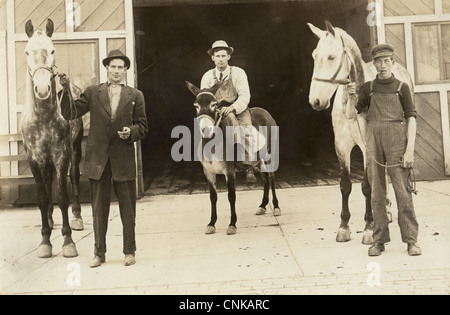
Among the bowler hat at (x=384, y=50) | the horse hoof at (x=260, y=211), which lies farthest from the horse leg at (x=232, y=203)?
the bowler hat at (x=384, y=50)

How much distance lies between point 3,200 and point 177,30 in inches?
349

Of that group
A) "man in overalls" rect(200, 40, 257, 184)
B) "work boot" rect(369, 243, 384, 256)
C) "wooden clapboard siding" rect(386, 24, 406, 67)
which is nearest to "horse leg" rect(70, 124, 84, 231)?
"man in overalls" rect(200, 40, 257, 184)

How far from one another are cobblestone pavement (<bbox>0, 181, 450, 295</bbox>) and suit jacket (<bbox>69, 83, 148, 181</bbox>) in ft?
2.78

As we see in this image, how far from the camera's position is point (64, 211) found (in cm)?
468

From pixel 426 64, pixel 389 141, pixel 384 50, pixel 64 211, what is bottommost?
pixel 64 211

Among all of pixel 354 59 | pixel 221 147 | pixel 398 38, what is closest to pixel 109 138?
pixel 221 147

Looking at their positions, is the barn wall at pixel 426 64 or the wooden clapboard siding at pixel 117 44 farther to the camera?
the barn wall at pixel 426 64

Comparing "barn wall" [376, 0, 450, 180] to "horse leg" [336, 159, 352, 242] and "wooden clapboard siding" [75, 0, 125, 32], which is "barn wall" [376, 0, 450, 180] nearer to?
"horse leg" [336, 159, 352, 242]

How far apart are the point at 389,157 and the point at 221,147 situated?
183 cm

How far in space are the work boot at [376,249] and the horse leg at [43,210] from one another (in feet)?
9.86

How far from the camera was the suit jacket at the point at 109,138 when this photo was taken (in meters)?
4.16

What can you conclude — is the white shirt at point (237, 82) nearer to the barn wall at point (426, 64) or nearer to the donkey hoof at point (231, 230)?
the donkey hoof at point (231, 230)

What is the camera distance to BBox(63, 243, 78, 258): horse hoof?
14.8 ft

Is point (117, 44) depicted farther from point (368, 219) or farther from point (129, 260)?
point (368, 219)
